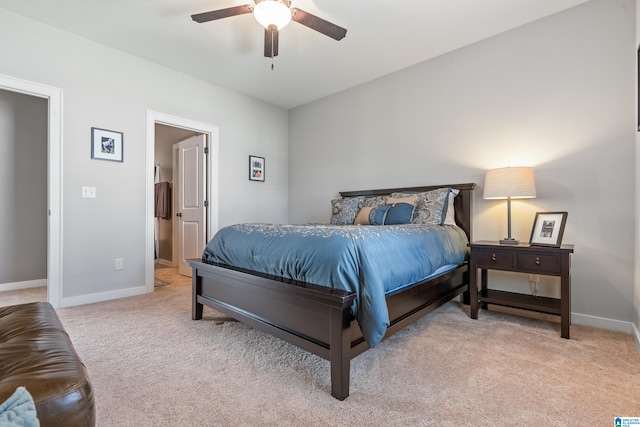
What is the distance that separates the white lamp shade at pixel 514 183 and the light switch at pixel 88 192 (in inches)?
151

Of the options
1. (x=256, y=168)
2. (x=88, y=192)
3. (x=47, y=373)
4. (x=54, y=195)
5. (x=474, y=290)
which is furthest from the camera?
(x=256, y=168)

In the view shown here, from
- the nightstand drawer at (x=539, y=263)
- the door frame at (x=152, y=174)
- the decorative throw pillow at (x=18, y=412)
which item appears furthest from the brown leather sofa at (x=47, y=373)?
the nightstand drawer at (x=539, y=263)

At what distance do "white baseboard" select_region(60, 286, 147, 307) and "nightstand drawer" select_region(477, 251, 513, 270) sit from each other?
3521mm

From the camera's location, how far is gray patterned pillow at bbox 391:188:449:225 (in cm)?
293

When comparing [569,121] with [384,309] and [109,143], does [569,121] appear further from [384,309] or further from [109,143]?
[109,143]

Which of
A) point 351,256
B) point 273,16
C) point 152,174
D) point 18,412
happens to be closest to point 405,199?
point 351,256

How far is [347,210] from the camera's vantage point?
3.62 meters

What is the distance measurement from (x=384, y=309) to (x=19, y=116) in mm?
4987

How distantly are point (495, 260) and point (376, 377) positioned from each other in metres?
1.51

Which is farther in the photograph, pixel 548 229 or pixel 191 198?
pixel 191 198

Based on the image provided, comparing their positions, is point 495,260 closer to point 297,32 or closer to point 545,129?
point 545,129

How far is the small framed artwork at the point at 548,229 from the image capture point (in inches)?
93.4

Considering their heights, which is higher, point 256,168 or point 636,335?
point 256,168

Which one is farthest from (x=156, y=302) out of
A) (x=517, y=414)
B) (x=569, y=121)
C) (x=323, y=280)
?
(x=569, y=121)
